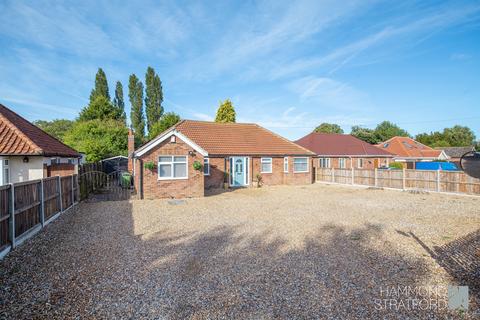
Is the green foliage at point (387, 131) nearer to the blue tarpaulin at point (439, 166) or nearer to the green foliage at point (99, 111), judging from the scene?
the blue tarpaulin at point (439, 166)

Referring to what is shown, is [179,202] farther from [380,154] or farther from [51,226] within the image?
[380,154]

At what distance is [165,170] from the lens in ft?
49.1

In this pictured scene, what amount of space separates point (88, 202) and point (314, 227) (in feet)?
36.4

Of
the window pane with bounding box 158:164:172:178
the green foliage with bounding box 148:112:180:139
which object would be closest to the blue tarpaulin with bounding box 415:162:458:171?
the window pane with bounding box 158:164:172:178

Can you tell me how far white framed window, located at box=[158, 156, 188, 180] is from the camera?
1485cm

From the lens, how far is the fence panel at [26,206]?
272 inches

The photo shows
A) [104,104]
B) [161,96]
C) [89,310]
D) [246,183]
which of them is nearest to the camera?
[89,310]

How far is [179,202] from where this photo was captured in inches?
541

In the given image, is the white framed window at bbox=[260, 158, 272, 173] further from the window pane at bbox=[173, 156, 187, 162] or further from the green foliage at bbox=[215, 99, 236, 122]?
the green foliage at bbox=[215, 99, 236, 122]

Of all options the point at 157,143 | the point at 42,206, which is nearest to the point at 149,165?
the point at 157,143

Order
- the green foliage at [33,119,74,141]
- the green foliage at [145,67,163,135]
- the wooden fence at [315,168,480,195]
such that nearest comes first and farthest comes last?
the wooden fence at [315,168,480,195] < the green foliage at [145,67,163,135] < the green foliage at [33,119,74,141]

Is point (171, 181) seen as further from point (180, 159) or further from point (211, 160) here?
point (211, 160)

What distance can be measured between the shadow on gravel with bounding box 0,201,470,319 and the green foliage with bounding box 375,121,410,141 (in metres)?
64.0

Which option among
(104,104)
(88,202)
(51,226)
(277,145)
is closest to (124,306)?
(51,226)
